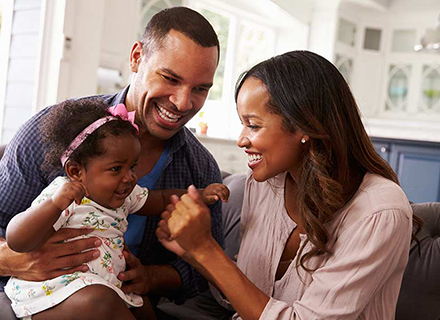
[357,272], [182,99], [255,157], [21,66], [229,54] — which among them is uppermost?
[229,54]

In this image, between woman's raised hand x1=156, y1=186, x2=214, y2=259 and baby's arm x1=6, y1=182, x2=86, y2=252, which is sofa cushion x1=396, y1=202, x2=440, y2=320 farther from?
baby's arm x1=6, y1=182, x2=86, y2=252

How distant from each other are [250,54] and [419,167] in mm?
2600

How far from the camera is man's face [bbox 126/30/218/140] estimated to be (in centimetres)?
165

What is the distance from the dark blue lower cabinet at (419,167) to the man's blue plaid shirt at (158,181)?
189 inches

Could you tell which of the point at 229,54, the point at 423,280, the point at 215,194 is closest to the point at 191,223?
the point at 215,194

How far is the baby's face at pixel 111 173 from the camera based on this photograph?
1409mm

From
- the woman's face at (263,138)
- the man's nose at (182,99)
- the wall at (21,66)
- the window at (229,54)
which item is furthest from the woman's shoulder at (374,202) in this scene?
the window at (229,54)

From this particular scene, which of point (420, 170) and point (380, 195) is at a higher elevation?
point (380, 195)

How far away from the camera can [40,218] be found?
125cm

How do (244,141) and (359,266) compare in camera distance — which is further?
(244,141)

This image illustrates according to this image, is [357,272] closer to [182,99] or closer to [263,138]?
[263,138]

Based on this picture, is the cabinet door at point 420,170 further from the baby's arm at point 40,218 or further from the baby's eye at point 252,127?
the baby's arm at point 40,218

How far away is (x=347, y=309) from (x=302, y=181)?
369mm

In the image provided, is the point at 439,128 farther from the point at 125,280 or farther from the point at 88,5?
the point at 125,280
